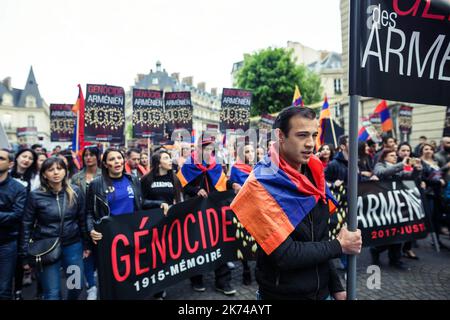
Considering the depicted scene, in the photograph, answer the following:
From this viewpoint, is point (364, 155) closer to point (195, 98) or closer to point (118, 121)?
point (118, 121)

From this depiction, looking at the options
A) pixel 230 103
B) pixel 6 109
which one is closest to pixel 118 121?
pixel 230 103

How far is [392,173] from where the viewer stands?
18.8 feet

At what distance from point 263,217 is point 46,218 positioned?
293 centimetres

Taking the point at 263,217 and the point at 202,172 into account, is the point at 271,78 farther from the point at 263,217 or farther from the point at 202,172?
the point at 263,217

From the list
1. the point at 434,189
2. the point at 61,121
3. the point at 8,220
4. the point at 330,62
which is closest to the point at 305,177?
the point at 8,220

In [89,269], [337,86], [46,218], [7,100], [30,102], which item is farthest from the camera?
[30,102]

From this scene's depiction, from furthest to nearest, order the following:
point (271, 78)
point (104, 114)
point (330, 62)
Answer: point (330, 62) < point (271, 78) < point (104, 114)

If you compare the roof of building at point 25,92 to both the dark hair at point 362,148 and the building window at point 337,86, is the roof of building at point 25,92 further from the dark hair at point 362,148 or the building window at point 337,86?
the dark hair at point 362,148

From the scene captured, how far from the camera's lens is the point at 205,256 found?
14.1 feet

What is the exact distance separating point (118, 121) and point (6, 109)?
70566mm

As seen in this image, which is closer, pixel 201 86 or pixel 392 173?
pixel 392 173

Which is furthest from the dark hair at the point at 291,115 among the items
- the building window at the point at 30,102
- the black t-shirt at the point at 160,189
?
the building window at the point at 30,102

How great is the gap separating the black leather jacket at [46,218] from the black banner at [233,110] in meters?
5.72

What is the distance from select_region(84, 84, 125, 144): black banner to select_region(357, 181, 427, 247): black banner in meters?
5.60
